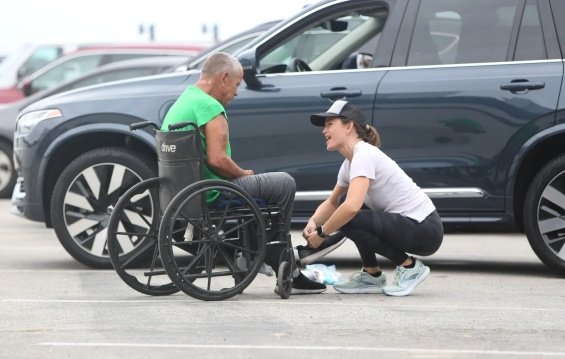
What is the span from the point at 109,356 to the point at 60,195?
3.59 m

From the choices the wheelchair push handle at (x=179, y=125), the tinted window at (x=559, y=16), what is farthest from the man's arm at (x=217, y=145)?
the tinted window at (x=559, y=16)

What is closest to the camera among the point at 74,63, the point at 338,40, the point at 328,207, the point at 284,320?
the point at 284,320

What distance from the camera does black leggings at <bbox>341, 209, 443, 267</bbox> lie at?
8180 mm

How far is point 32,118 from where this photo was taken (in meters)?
10.1

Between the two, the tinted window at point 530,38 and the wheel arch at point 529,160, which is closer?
the wheel arch at point 529,160

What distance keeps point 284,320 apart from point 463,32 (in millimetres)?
3039

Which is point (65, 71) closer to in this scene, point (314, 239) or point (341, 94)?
point (341, 94)

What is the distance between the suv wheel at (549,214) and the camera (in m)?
9.20

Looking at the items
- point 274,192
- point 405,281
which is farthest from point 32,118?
point 405,281

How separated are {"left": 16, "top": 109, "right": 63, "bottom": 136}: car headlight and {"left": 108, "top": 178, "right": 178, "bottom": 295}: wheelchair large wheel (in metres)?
1.13

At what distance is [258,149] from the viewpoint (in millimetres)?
9633

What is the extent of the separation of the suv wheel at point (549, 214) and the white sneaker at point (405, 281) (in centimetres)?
121

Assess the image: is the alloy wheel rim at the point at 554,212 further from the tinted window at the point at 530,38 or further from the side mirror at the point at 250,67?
the side mirror at the point at 250,67

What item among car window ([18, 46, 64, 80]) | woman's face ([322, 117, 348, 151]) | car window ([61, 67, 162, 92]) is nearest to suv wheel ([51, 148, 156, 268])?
woman's face ([322, 117, 348, 151])
